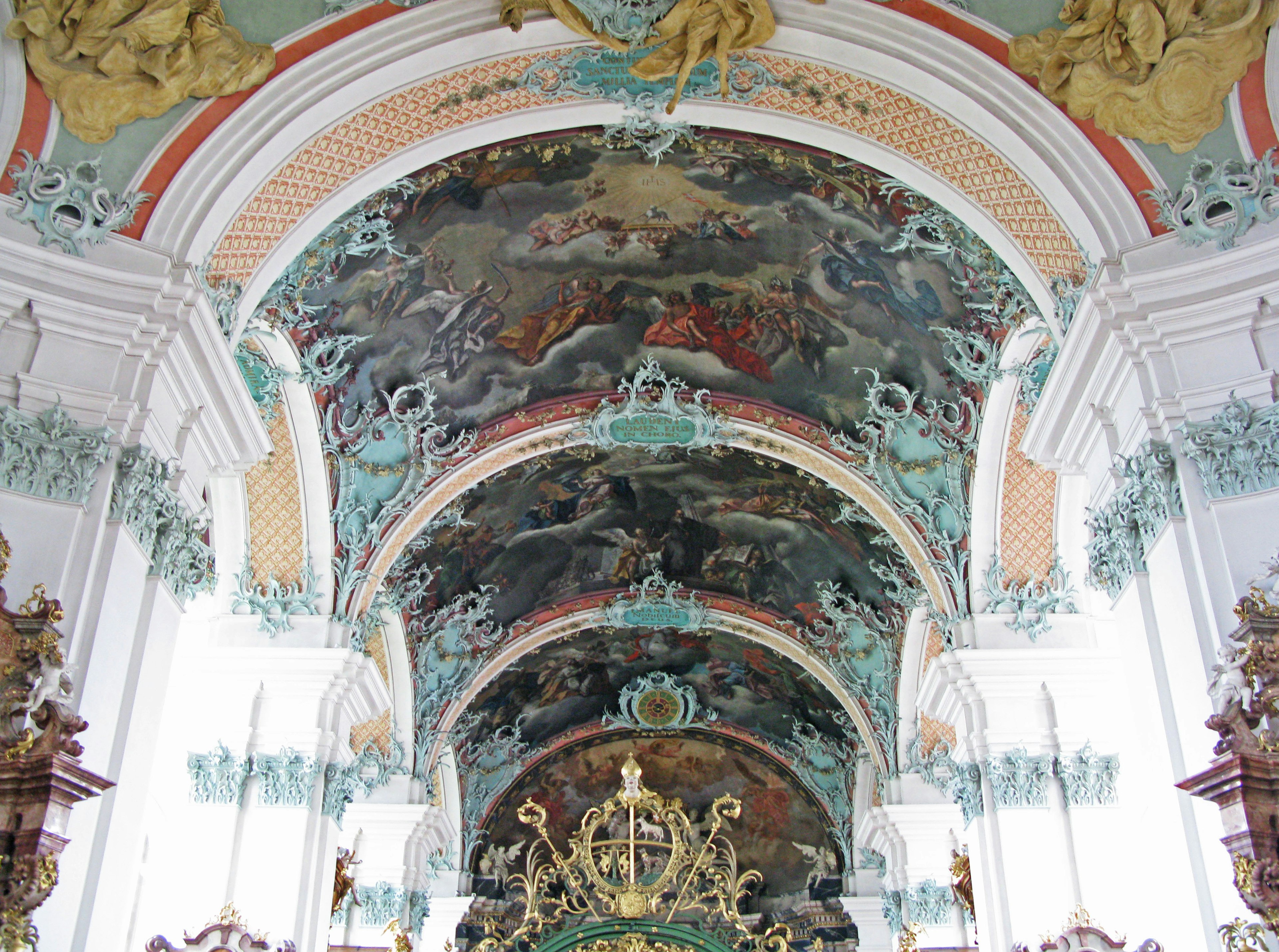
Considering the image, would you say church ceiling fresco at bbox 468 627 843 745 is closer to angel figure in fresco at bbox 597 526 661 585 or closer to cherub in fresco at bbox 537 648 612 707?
cherub in fresco at bbox 537 648 612 707

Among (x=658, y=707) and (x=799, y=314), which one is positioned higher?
(x=799, y=314)

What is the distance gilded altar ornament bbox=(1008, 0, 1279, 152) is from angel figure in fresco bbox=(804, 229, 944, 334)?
3017mm

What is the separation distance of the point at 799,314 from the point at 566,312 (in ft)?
8.03

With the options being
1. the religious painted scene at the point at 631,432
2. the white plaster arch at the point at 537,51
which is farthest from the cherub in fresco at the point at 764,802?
the white plaster arch at the point at 537,51

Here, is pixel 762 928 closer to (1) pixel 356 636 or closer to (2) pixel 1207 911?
(1) pixel 356 636

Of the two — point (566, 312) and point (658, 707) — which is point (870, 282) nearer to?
point (566, 312)

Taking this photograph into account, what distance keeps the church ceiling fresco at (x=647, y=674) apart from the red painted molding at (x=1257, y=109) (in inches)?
495

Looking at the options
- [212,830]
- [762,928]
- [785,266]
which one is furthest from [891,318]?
[762,928]

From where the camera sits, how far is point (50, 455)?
7793 mm

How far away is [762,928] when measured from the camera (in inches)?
915

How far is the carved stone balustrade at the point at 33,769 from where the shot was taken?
6.48m

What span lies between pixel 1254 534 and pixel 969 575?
587 centimetres

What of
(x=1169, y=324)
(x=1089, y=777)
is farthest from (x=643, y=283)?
(x=1089, y=777)

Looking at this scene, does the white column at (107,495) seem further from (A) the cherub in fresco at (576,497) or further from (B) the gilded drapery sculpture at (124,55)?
(A) the cherub in fresco at (576,497)
